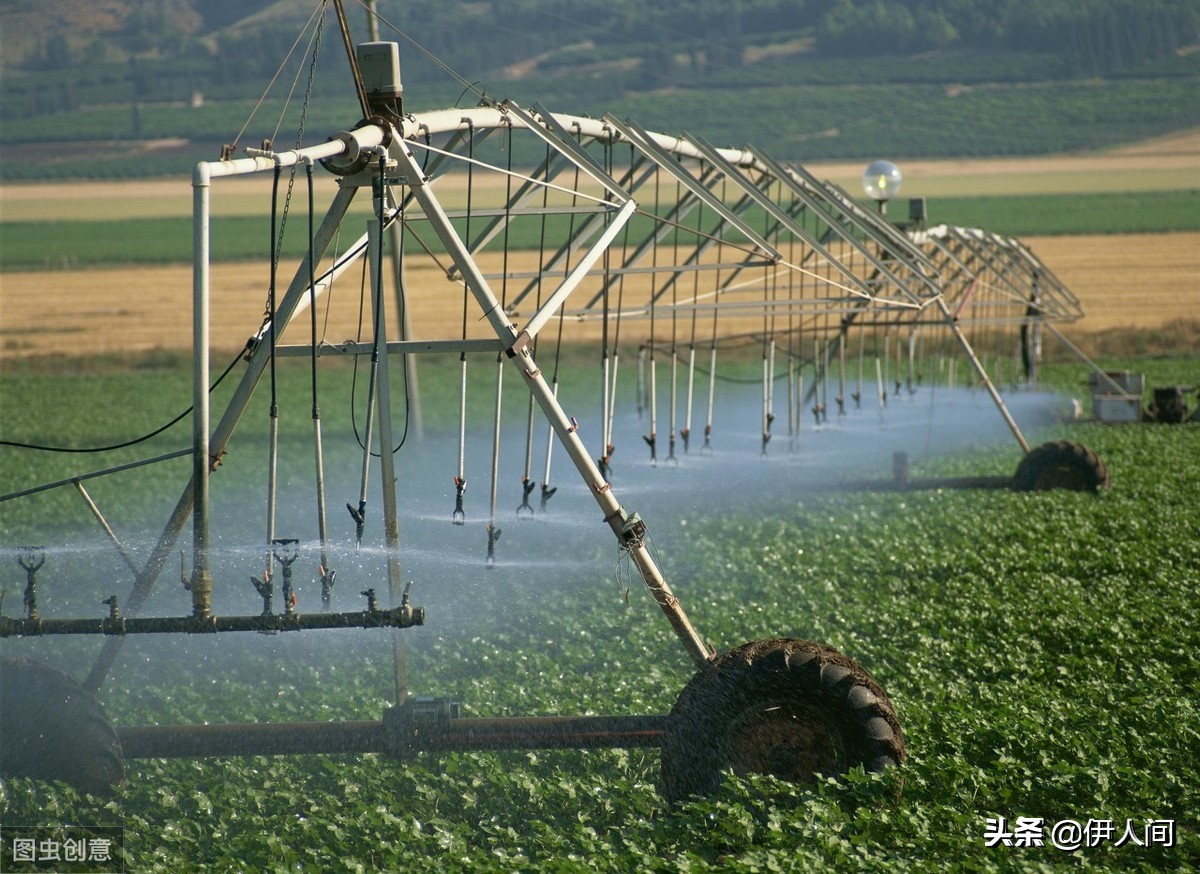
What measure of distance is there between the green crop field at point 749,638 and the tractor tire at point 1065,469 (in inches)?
12.1

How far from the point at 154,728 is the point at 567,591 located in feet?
18.7

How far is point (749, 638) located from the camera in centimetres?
1079

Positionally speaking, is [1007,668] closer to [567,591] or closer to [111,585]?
[567,591]

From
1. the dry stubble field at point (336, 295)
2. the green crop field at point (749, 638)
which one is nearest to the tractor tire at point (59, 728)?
the green crop field at point (749, 638)

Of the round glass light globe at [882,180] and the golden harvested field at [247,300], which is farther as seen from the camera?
the golden harvested field at [247,300]

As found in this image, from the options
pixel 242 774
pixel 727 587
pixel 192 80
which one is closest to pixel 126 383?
pixel 727 587

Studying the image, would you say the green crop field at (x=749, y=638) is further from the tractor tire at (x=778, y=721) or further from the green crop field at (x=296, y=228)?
the green crop field at (x=296, y=228)

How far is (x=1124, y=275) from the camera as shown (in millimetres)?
54188

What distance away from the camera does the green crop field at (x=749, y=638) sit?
6723 millimetres

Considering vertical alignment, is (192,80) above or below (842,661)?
above

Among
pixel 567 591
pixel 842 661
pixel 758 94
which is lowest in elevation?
pixel 567 591

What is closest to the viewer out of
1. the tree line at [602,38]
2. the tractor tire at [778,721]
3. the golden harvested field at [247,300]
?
the tractor tire at [778,721]

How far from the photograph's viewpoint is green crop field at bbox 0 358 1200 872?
6.72m

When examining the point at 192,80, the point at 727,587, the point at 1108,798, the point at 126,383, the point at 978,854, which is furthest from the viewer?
the point at 192,80
